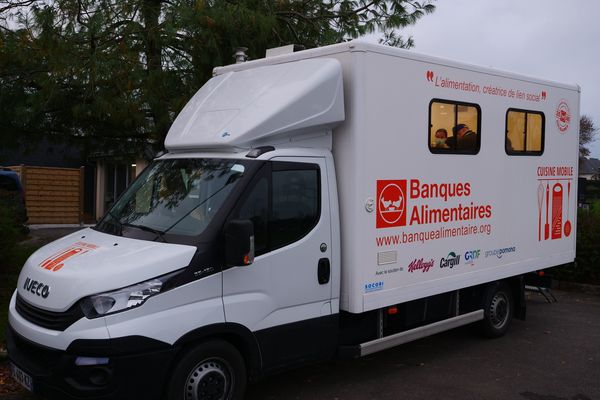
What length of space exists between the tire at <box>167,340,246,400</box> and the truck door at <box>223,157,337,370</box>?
24cm

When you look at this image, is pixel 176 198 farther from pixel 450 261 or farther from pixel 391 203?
pixel 450 261

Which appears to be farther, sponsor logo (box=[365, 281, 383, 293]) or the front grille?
sponsor logo (box=[365, 281, 383, 293])

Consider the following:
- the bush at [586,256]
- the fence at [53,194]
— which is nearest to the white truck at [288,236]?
the bush at [586,256]

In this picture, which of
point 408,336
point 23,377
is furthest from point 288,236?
point 23,377

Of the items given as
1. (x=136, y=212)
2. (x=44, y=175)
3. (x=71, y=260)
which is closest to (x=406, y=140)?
(x=136, y=212)

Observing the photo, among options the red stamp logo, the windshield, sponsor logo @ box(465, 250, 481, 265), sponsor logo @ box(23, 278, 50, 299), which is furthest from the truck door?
the red stamp logo

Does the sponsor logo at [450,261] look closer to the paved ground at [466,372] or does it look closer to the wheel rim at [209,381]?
the paved ground at [466,372]

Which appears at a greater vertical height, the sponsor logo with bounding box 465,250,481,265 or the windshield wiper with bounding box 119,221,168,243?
the windshield wiper with bounding box 119,221,168,243

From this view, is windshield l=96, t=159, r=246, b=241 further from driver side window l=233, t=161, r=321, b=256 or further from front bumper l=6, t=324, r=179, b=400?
front bumper l=6, t=324, r=179, b=400

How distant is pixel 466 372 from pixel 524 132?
9.43 feet

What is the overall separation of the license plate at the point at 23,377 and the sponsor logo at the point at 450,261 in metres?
3.79

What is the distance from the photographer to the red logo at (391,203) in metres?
5.38

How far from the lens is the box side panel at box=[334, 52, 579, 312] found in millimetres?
5250

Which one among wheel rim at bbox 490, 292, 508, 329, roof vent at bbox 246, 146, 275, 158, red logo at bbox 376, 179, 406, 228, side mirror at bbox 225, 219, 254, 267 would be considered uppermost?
roof vent at bbox 246, 146, 275, 158
